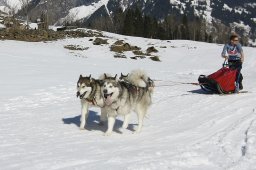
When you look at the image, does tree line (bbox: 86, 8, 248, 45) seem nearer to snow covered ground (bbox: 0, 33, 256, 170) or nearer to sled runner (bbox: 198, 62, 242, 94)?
snow covered ground (bbox: 0, 33, 256, 170)

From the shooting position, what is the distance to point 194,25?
126 meters

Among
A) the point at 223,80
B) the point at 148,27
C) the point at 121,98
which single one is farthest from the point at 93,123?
the point at 148,27

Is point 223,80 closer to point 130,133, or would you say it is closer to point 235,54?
point 235,54

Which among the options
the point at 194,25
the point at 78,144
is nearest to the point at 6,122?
the point at 78,144

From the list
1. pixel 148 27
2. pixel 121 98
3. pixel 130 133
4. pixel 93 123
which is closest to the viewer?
pixel 121 98

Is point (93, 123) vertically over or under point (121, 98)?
under

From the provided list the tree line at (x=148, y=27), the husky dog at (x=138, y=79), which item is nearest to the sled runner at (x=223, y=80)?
the husky dog at (x=138, y=79)

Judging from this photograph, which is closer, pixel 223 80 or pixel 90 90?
pixel 90 90

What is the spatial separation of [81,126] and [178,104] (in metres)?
4.55

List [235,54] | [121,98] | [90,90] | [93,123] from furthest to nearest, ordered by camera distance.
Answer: [235,54] → [93,123] → [90,90] → [121,98]

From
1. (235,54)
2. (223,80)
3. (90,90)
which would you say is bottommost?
(223,80)

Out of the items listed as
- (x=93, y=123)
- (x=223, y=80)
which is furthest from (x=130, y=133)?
(x=223, y=80)

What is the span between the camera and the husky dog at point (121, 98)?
875cm

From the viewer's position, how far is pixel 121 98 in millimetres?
8859
